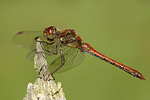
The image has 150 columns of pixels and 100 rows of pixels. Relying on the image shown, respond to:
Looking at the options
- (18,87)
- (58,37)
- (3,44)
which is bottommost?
(58,37)

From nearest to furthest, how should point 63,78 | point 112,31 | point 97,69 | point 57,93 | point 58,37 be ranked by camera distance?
point 57,93 → point 58,37 → point 63,78 → point 97,69 → point 112,31

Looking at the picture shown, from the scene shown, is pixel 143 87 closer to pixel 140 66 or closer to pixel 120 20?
pixel 140 66

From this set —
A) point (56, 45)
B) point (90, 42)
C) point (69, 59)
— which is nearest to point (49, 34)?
point (56, 45)

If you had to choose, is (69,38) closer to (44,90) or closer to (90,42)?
(44,90)

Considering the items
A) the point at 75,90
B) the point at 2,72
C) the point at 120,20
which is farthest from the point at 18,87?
the point at 120,20

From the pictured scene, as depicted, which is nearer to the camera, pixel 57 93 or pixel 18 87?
pixel 57 93

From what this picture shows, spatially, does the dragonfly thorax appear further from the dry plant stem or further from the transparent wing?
the dry plant stem

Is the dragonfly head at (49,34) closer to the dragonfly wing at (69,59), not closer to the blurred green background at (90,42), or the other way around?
the dragonfly wing at (69,59)
